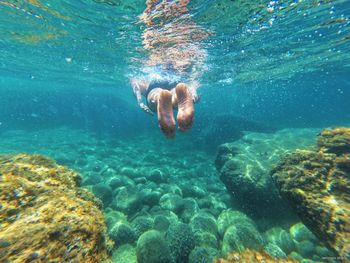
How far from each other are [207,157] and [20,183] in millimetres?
15353

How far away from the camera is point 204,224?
7.01m

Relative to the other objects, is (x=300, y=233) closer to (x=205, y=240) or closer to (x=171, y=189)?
(x=205, y=240)

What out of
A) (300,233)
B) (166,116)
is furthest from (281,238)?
(166,116)

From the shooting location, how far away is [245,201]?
333 inches

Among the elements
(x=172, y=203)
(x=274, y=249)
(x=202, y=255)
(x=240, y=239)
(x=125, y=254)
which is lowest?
(x=125, y=254)

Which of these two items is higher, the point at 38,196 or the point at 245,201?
the point at 38,196

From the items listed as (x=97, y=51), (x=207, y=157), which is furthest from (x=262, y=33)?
(x=97, y=51)

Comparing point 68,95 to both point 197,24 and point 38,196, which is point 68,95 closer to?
point 197,24

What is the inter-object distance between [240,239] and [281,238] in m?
1.58

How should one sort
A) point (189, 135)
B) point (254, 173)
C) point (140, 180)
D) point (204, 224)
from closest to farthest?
point (204, 224)
point (254, 173)
point (140, 180)
point (189, 135)

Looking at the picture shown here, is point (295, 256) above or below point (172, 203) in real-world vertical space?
below

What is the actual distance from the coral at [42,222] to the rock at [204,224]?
182 inches

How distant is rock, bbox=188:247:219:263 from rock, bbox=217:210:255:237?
157 centimetres

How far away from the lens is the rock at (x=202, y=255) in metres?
5.30
